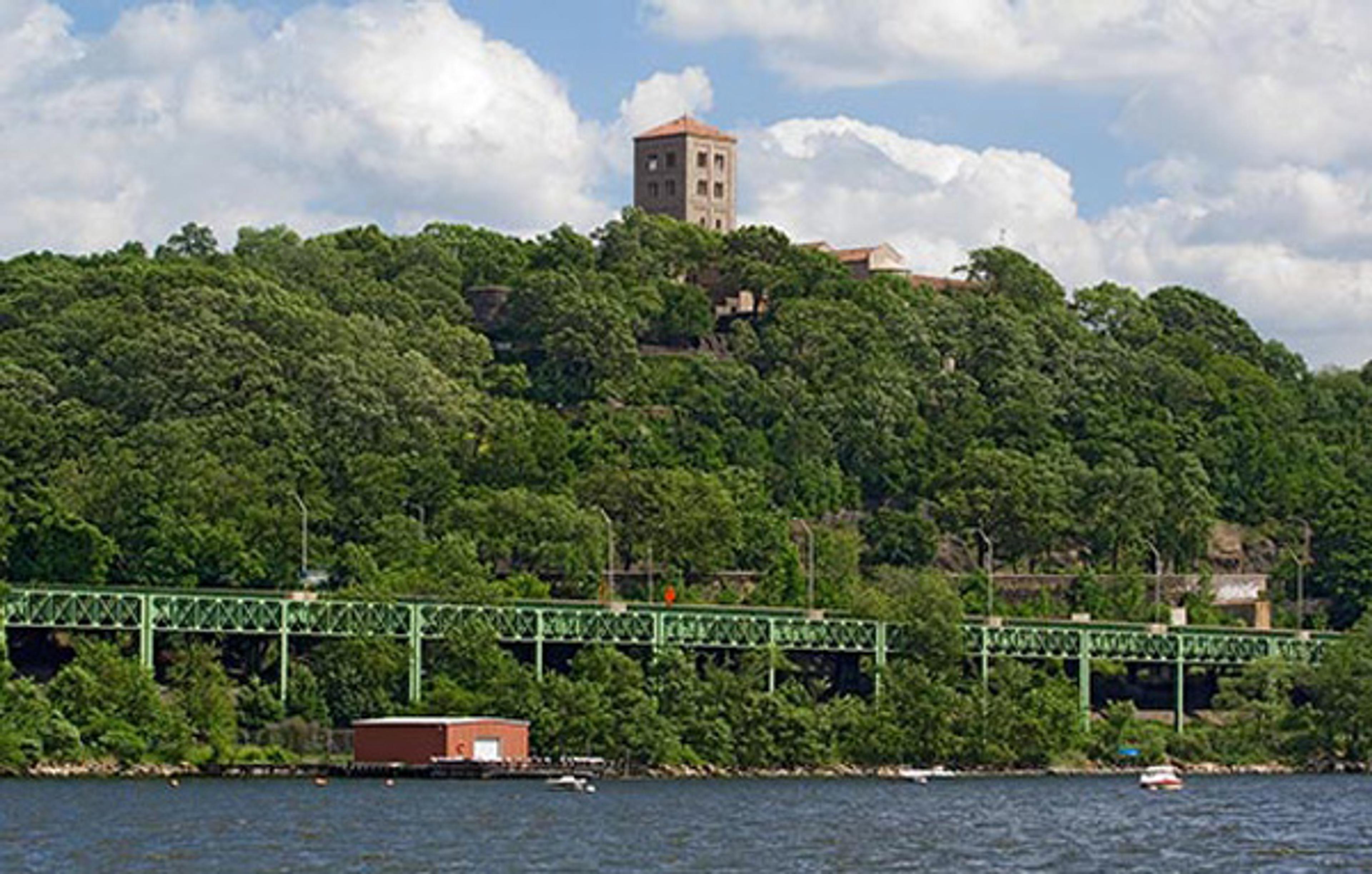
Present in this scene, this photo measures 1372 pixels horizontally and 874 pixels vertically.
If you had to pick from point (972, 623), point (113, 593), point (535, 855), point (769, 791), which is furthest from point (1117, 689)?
point (535, 855)

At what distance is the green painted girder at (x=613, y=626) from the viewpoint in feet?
467

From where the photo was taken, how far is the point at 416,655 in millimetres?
147750

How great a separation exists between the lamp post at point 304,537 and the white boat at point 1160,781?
42.6 meters

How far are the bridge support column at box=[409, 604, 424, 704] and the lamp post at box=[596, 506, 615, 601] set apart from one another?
24.1 metres

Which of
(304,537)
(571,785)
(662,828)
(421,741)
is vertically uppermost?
(304,537)

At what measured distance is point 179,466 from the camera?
16950 centimetres

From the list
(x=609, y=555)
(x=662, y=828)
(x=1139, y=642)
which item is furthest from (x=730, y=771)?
(x=662, y=828)

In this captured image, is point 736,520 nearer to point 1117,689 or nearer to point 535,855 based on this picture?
point 1117,689

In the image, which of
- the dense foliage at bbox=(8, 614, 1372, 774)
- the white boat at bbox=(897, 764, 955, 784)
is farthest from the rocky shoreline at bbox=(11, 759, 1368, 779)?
the white boat at bbox=(897, 764, 955, 784)

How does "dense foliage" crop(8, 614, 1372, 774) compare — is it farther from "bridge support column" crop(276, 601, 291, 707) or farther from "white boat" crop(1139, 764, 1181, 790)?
"white boat" crop(1139, 764, 1181, 790)

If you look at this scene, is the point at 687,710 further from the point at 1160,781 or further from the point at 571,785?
the point at 1160,781

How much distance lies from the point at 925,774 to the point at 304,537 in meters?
32.9

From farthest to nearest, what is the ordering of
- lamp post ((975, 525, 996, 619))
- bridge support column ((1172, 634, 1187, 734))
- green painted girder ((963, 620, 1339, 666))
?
bridge support column ((1172, 634, 1187, 734)) < lamp post ((975, 525, 996, 619)) < green painted girder ((963, 620, 1339, 666))

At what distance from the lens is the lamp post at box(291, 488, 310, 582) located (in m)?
155
